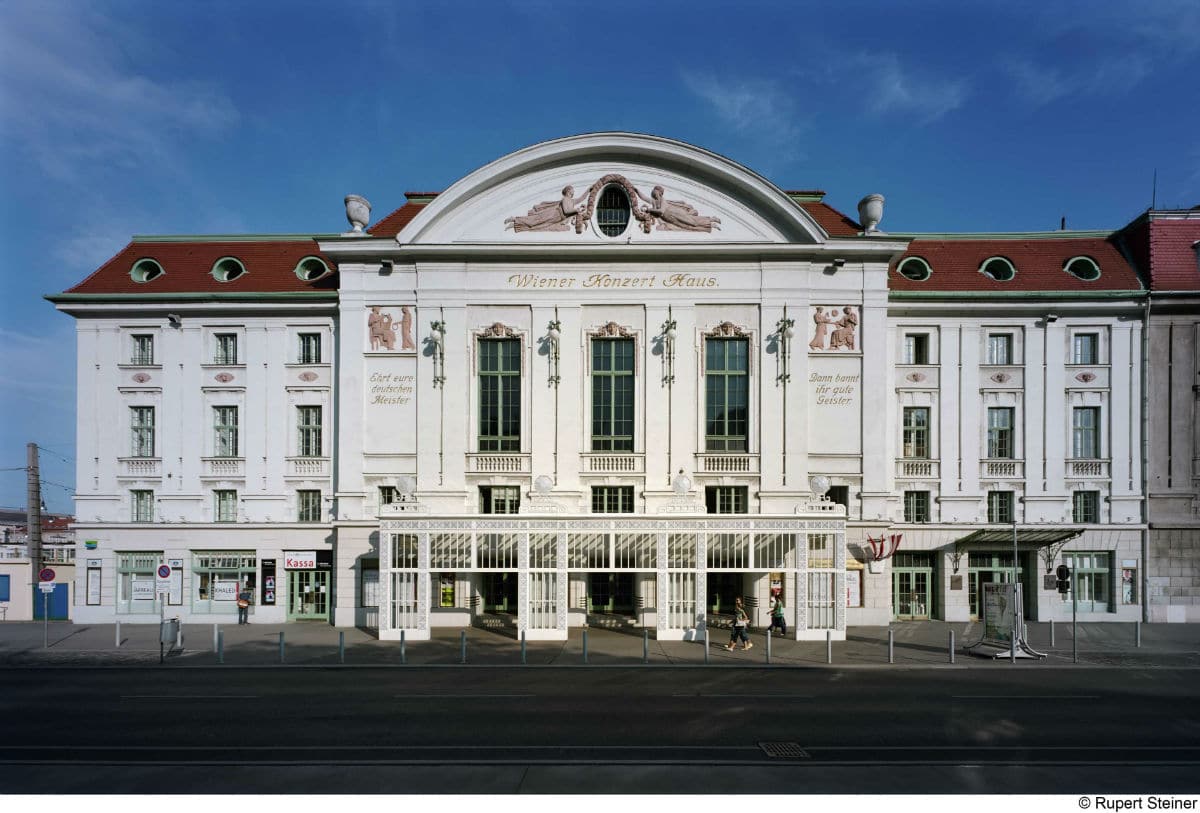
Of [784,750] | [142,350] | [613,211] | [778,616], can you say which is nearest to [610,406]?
[613,211]

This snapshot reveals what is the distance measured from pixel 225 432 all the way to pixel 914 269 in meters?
30.3

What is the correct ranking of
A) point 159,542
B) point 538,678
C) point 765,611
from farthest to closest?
point 159,542 → point 765,611 → point 538,678

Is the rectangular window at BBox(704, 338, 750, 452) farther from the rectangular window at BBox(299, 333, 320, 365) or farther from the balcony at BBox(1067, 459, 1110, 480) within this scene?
the rectangular window at BBox(299, 333, 320, 365)

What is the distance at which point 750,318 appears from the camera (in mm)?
27125

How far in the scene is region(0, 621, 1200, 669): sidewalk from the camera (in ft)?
66.3

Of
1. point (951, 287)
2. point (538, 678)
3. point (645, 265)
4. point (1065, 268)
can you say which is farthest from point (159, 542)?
point (1065, 268)

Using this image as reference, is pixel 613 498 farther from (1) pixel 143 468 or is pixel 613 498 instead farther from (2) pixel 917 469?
(1) pixel 143 468

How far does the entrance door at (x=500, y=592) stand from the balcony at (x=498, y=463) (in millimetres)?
4120

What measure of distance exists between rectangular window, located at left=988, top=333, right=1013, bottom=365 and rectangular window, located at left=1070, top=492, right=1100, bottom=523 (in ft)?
20.4

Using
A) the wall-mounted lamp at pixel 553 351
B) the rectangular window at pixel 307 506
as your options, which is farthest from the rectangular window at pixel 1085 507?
the rectangular window at pixel 307 506

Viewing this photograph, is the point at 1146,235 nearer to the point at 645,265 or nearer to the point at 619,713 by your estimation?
the point at 645,265

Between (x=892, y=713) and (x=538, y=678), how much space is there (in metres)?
8.70

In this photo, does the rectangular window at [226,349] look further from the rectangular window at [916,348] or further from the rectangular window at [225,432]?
the rectangular window at [916,348]

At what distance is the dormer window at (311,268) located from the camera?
29.6 meters
